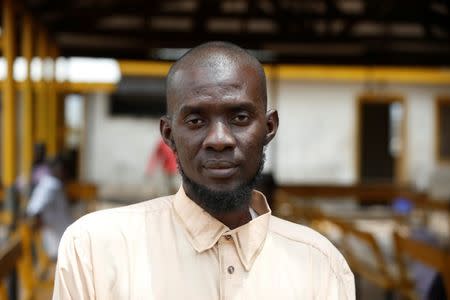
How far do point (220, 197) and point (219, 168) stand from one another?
0.06 m

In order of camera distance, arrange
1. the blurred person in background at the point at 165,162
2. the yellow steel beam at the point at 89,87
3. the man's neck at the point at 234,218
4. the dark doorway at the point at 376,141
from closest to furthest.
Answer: the man's neck at the point at 234,218, the blurred person in background at the point at 165,162, the yellow steel beam at the point at 89,87, the dark doorway at the point at 376,141

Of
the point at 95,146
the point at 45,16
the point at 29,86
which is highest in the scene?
the point at 45,16

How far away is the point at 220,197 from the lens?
1.25m

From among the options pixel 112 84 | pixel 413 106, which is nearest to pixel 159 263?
pixel 112 84

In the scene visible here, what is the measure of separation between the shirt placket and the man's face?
0.36 ft

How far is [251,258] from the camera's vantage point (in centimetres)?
128

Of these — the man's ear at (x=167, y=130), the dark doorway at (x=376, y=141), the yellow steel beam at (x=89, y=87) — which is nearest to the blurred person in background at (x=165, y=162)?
the yellow steel beam at (x=89, y=87)

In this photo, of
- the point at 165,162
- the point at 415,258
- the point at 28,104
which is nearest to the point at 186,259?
the point at 415,258

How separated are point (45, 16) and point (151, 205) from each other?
7283 millimetres

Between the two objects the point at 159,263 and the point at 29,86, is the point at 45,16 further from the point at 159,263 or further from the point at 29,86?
the point at 159,263

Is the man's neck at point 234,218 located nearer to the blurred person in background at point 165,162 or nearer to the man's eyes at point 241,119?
the man's eyes at point 241,119

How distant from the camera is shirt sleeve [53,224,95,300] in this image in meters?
1.20

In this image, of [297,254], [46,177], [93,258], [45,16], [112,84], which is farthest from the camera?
[112,84]

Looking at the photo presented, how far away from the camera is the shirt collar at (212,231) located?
1266mm
